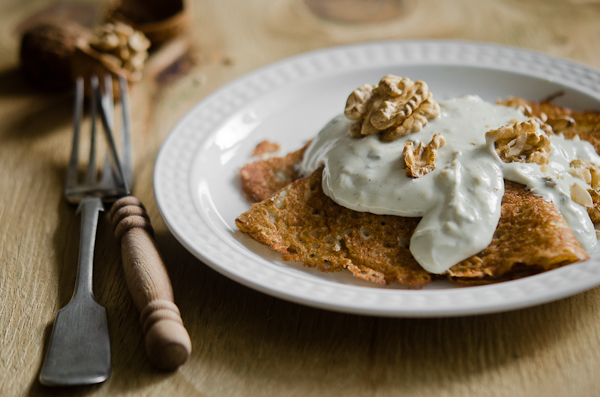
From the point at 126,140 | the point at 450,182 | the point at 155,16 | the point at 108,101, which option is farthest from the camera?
the point at 155,16

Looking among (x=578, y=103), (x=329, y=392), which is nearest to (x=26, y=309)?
(x=329, y=392)

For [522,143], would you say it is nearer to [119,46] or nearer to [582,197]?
[582,197]

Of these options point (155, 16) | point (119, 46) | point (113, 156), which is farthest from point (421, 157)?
point (155, 16)

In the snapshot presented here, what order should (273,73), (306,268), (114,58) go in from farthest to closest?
1. (114,58)
2. (273,73)
3. (306,268)

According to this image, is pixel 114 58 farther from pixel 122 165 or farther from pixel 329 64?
pixel 329 64

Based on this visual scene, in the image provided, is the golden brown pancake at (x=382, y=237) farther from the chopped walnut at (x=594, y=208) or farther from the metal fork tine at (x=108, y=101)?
the metal fork tine at (x=108, y=101)

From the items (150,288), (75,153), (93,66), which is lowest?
(75,153)

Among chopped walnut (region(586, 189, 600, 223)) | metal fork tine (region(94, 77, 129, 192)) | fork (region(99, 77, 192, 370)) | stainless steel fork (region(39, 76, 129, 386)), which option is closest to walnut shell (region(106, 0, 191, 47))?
metal fork tine (region(94, 77, 129, 192))
